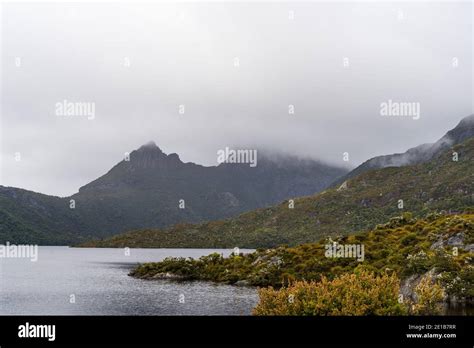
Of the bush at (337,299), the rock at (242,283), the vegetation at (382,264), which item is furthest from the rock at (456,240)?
the bush at (337,299)

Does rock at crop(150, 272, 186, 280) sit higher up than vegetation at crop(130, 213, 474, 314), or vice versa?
vegetation at crop(130, 213, 474, 314)

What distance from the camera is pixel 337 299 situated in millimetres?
24109

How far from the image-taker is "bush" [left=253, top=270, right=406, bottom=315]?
23672mm

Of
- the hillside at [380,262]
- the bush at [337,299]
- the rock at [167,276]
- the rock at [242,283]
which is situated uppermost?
the bush at [337,299]

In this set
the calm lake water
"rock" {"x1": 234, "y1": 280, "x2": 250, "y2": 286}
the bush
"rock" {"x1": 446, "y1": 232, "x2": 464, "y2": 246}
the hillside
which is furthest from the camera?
"rock" {"x1": 234, "y1": 280, "x2": 250, "y2": 286}

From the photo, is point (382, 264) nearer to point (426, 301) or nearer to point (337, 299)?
point (426, 301)

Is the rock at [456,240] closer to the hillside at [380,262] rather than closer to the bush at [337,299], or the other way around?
the hillside at [380,262]

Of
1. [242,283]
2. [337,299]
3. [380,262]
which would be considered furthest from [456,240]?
[337,299]

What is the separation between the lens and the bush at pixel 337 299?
77.7ft

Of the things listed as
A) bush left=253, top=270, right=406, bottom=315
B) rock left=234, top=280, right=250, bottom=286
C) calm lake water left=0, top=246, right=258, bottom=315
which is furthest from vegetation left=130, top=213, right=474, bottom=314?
calm lake water left=0, top=246, right=258, bottom=315

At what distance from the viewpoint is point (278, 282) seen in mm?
93625

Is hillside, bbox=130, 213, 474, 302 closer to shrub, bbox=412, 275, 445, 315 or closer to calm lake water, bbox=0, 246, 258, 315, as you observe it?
calm lake water, bbox=0, 246, 258, 315

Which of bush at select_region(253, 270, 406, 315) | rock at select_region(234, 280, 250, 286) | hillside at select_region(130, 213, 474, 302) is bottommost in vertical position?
rock at select_region(234, 280, 250, 286)
